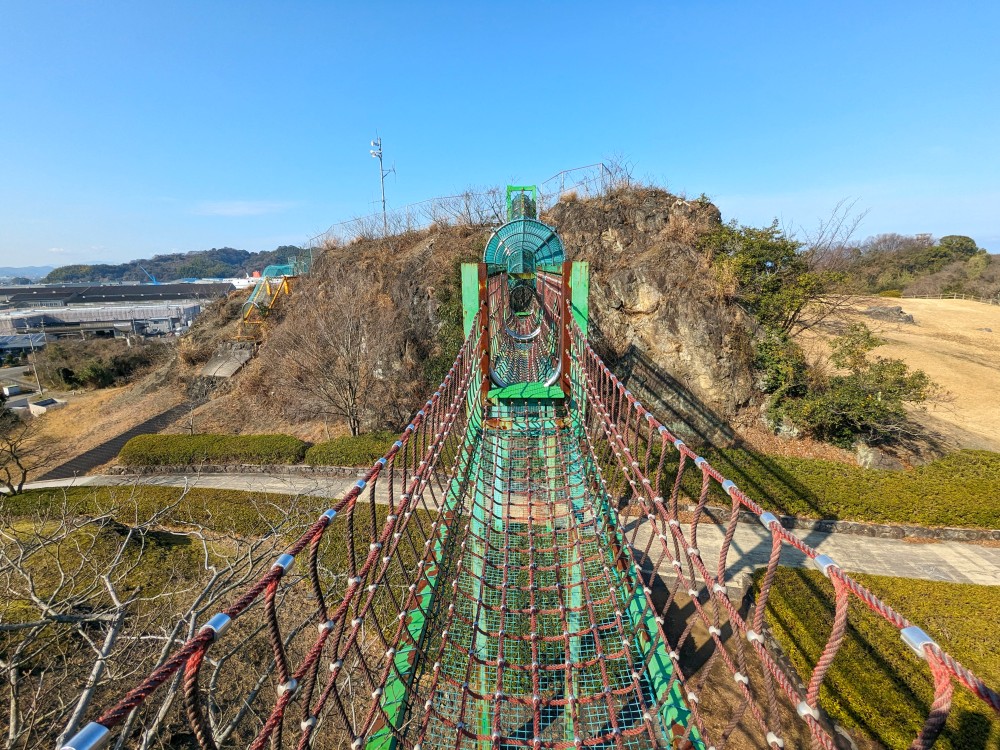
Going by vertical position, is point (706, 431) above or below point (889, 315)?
below

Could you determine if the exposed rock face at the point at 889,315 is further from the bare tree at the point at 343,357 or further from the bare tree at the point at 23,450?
the bare tree at the point at 23,450

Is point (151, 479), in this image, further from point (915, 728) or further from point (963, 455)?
point (963, 455)

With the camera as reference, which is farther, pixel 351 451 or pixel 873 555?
pixel 351 451

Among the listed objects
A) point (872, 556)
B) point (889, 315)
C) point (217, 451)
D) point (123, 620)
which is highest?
point (889, 315)

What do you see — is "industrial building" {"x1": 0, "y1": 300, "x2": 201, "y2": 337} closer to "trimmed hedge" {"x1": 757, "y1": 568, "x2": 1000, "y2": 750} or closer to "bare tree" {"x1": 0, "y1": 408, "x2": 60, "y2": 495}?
"bare tree" {"x1": 0, "y1": 408, "x2": 60, "y2": 495}

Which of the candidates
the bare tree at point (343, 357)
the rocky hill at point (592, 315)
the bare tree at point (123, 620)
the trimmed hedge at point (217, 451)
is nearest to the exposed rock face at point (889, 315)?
the rocky hill at point (592, 315)

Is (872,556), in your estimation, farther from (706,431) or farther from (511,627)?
(511,627)

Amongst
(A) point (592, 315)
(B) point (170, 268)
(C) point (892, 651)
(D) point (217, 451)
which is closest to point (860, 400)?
(C) point (892, 651)
